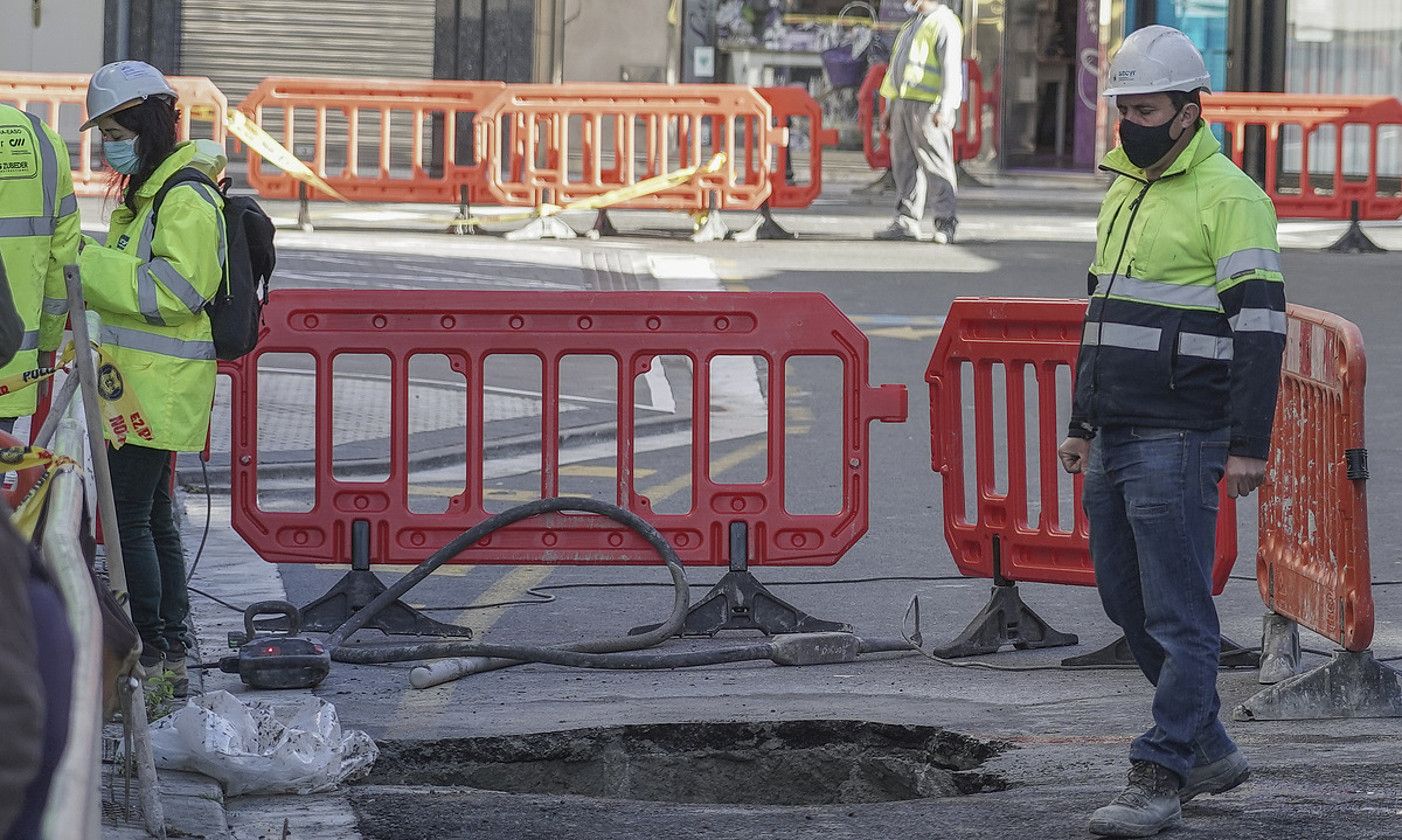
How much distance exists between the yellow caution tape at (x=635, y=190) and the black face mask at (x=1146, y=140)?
13.5 m

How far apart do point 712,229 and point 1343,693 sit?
13.2 meters

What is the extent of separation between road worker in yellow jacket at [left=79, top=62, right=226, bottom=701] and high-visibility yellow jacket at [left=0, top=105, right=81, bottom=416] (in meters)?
0.41

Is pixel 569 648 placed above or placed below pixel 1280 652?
below

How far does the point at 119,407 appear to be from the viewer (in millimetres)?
5926

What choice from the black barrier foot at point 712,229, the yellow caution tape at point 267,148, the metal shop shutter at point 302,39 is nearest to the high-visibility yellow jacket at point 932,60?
the black barrier foot at point 712,229

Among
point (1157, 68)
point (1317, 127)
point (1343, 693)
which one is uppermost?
point (1317, 127)

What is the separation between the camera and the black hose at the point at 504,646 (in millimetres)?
6559

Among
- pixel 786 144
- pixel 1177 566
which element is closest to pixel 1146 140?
pixel 1177 566

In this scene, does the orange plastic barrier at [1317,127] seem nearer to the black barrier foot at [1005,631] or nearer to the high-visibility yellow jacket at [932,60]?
the high-visibility yellow jacket at [932,60]

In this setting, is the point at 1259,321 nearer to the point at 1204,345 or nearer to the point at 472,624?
the point at 1204,345

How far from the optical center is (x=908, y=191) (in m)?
18.9

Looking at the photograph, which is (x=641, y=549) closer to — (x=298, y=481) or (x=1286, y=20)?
(x=298, y=481)

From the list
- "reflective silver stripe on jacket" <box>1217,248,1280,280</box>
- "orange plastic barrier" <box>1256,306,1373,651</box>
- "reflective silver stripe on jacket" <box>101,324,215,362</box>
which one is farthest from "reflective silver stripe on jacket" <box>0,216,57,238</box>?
"orange plastic barrier" <box>1256,306,1373,651</box>

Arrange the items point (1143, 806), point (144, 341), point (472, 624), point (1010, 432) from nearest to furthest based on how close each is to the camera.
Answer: point (1143, 806)
point (144, 341)
point (1010, 432)
point (472, 624)
